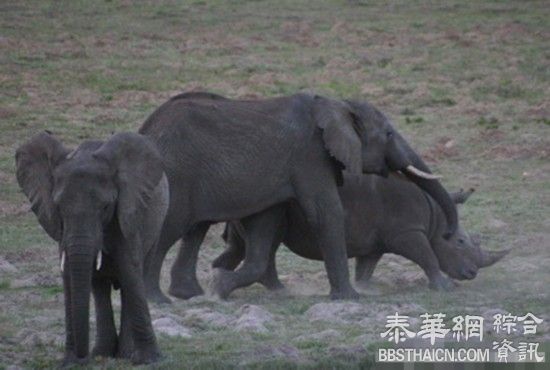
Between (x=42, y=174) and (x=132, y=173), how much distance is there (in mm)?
548

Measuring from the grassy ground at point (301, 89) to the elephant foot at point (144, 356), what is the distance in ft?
0.26

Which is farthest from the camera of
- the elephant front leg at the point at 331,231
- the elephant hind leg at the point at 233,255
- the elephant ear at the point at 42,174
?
the elephant hind leg at the point at 233,255

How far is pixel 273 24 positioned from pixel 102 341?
2091 centimetres

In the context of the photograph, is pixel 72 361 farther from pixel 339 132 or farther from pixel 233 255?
pixel 233 255

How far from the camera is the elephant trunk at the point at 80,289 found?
10.6 meters

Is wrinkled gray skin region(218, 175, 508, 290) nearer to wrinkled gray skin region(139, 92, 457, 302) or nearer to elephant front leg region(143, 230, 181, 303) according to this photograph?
wrinkled gray skin region(139, 92, 457, 302)

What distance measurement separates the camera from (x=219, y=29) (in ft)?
104

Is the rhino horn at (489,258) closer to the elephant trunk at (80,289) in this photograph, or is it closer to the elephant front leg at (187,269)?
the elephant front leg at (187,269)

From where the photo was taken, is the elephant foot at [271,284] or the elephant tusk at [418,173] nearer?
the elephant foot at [271,284]

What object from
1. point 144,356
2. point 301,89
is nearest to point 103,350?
point 144,356

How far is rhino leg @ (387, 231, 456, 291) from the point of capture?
15305 millimetres

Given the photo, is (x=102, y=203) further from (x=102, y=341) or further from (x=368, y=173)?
(x=368, y=173)

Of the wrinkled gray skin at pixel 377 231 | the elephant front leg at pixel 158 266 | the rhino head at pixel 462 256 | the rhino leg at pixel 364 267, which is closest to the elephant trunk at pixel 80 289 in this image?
the elephant front leg at pixel 158 266

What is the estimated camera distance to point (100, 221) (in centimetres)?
1088
